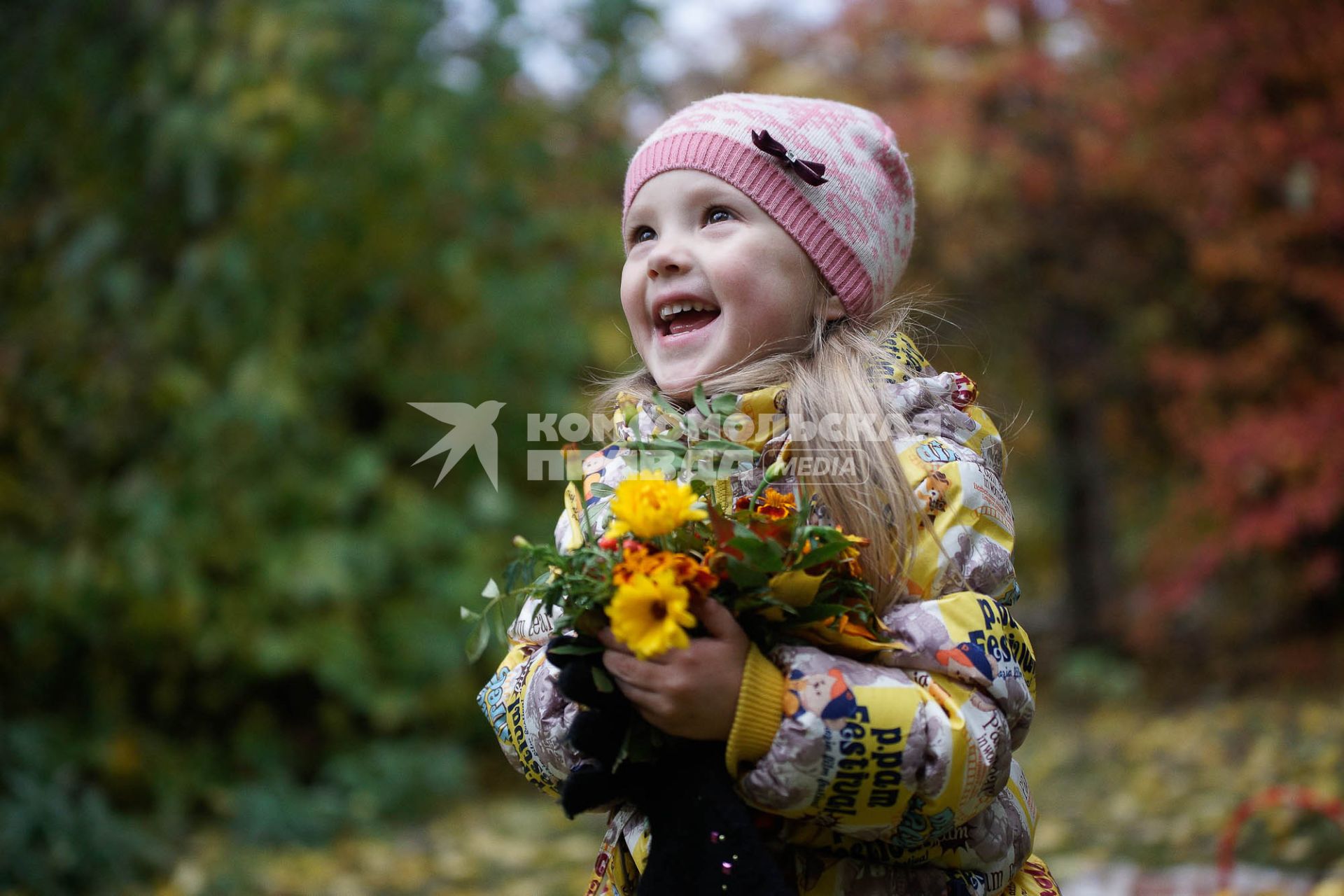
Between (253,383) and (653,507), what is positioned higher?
(253,383)

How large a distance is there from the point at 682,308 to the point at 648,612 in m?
0.60

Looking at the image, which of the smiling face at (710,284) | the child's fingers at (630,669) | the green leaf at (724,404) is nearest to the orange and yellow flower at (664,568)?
the child's fingers at (630,669)

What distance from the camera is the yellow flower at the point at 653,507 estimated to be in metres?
1.36

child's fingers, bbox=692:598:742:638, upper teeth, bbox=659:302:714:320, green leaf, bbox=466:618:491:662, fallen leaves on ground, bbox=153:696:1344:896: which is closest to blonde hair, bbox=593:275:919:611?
upper teeth, bbox=659:302:714:320

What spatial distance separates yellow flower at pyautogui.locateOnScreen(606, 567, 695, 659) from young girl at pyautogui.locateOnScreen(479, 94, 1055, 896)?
68 millimetres

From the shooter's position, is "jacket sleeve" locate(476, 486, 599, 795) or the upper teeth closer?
"jacket sleeve" locate(476, 486, 599, 795)

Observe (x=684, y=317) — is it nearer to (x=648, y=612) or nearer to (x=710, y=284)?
(x=710, y=284)

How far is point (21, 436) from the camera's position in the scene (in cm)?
440

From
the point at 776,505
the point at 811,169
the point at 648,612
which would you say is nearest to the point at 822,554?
the point at 776,505

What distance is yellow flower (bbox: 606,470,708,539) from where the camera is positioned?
1.36m

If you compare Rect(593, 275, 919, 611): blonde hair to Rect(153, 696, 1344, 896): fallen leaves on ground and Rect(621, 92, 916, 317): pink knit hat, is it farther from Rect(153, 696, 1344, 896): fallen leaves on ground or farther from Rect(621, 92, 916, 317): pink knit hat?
Rect(153, 696, 1344, 896): fallen leaves on ground

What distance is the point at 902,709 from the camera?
142 cm

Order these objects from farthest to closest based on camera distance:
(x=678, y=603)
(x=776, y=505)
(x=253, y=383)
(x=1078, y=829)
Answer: (x=253, y=383) < (x=1078, y=829) < (x=776, y=505) < (x=678, y=603)

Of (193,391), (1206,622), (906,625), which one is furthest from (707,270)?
(1206,622)
